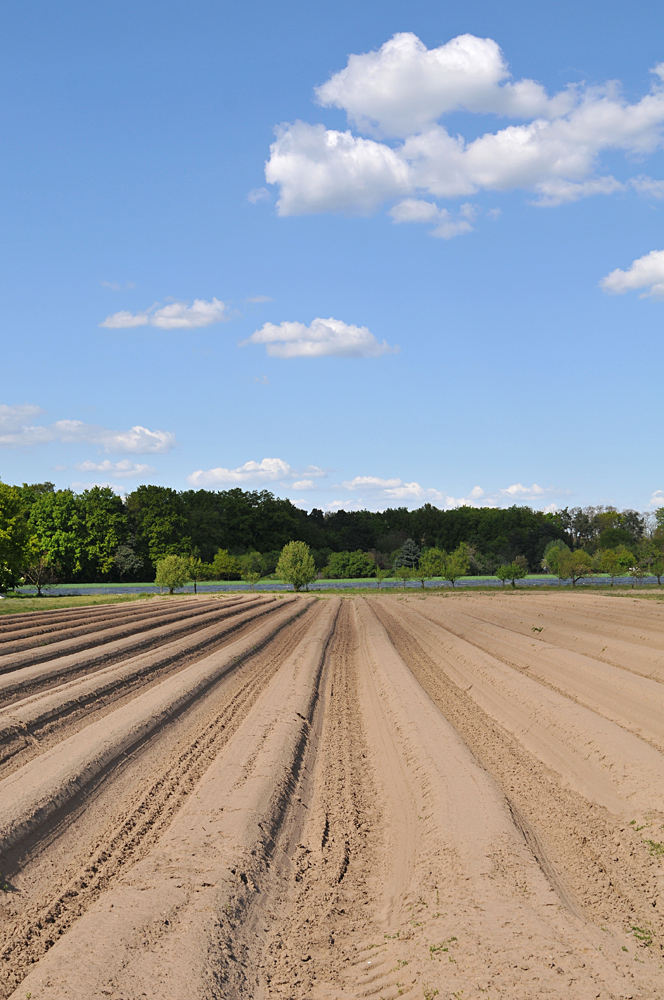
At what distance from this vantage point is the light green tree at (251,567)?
74769 millimetres

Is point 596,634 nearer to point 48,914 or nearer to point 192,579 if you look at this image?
point 48,914

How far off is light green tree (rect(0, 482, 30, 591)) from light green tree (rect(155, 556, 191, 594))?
19.6m

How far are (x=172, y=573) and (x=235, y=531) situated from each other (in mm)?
41039

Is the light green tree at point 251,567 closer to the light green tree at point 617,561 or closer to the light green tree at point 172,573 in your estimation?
the light green tree at point 172,573

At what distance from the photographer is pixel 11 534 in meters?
38.5

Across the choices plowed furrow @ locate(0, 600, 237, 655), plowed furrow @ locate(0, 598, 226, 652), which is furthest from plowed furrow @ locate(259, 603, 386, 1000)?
plowed furrow @ locate(0, 598, 226, 652)

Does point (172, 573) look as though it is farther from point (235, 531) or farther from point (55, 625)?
point (235, 531)

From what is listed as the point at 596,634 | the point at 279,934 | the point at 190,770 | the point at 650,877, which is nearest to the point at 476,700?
the point at 190,770

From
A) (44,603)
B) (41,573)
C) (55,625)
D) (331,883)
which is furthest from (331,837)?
(41,573)

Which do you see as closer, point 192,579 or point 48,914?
point 48,914

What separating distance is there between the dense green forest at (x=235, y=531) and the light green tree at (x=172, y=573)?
11.1m

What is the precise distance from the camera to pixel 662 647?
18.8 m

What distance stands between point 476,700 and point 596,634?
1121 cm

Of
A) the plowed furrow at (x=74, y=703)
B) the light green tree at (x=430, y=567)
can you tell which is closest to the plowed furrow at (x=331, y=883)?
the plowed furrow at (x=74, y=703)
